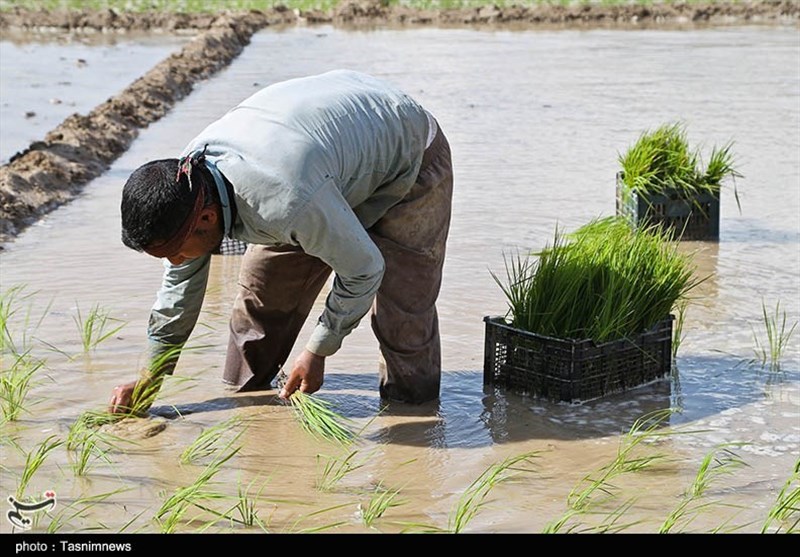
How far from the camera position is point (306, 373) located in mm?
4000

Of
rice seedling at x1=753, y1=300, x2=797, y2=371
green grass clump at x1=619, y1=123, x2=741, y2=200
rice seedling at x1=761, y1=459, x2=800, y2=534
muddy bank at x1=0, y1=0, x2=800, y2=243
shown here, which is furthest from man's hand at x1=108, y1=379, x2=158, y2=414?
green grass clump at x1=619, y1=123, x2=741, y2=200

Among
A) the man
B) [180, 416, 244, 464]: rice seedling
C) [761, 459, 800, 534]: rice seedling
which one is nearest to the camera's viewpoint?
[761, 459, 800, 534]: rice seedling

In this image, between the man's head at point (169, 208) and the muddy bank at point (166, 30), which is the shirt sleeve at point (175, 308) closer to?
the man's head at point (169, 208)

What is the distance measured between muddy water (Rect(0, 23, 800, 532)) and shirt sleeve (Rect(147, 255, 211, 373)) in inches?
11.1

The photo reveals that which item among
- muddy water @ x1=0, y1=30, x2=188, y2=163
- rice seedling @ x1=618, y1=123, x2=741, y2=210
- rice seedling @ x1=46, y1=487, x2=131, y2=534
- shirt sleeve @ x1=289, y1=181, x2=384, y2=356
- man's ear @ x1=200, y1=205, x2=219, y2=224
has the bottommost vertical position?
rice seedling @ x1=46, y1=487, x2=131, y2=534

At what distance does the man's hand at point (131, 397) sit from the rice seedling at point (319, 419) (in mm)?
488

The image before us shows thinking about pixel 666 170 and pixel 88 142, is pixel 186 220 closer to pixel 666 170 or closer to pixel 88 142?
pixel 666 170

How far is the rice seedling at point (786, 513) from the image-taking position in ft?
11.3

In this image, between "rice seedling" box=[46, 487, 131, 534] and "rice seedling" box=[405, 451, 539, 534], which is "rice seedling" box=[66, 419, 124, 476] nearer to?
"rice seedling" box=[46, 487, 131, 534]

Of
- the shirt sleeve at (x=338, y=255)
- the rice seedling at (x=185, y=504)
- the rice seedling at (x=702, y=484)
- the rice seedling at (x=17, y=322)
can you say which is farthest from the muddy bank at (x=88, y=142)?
the rice seedling at (x=702, y=484)

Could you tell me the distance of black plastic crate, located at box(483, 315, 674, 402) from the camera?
4574 millimetres

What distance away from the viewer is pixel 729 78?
13523 millimetres

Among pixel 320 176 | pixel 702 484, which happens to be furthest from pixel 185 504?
pixel 702 484

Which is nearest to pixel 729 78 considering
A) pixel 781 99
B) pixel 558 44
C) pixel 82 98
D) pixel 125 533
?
pixel 781 99
